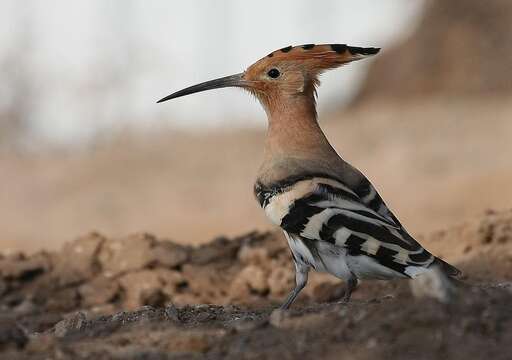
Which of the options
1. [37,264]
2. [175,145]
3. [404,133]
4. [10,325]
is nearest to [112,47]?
[175,145]

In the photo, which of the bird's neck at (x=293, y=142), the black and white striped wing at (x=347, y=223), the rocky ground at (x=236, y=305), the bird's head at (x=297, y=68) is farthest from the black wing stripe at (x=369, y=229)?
the bird's head at (x=297, y=68)

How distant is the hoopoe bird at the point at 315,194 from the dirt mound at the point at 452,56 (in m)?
9.19

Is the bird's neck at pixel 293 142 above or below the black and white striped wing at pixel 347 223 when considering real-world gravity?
above

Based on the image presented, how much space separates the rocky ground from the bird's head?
3.12 feet

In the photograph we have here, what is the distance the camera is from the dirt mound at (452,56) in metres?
14.2

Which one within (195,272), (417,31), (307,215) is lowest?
(195,272)

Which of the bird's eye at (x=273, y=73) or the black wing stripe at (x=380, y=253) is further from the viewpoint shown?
the bird's eye at (x=273, y=73)

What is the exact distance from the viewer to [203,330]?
3.54m

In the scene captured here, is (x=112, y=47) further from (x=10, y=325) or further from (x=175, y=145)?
(x=10, y=325)

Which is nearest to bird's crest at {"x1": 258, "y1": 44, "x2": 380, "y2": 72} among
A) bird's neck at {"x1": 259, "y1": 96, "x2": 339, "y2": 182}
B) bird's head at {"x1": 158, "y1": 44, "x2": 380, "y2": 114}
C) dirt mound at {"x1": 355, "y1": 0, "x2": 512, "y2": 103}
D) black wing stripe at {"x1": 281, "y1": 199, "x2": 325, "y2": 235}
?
bird's head at {"x1": 158, "y1": 44, "x2": 380, "y2": 114}

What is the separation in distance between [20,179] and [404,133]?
416cm

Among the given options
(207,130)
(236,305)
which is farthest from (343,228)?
(207,130)

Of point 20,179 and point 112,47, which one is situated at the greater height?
point 112,47

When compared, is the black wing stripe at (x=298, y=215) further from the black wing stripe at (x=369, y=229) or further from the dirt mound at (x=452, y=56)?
the dirt mound at (x=452, y=56)
